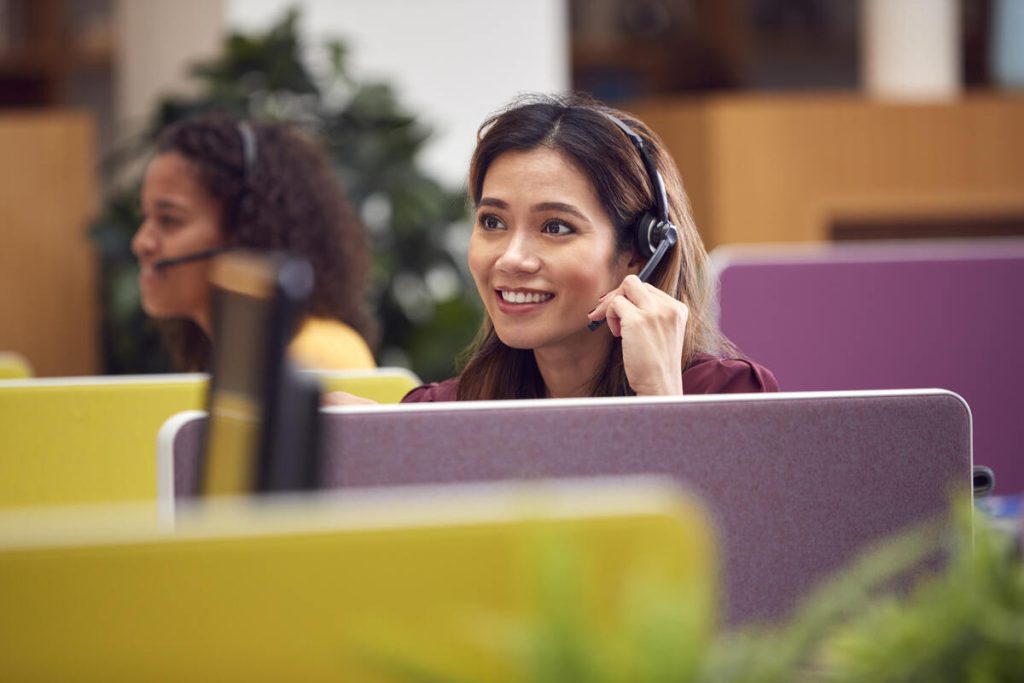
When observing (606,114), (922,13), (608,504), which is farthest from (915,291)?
(922,13)

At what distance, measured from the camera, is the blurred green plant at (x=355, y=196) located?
4047 mm

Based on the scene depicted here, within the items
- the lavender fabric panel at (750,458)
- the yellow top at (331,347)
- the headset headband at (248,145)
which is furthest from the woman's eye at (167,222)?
the lavender fabric panel at (750,458)

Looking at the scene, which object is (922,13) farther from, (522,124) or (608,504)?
(608,504)

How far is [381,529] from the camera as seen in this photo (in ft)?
2.33

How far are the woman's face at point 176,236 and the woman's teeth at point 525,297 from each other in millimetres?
827

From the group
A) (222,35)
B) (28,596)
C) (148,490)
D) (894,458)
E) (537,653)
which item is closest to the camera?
(537,653)

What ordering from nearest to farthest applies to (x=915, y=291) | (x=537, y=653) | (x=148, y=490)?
1. (x=537, y=653)
2. (x=148, y=490)
3. (x=915, y=291)

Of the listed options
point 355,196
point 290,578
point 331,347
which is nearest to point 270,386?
point 290,578

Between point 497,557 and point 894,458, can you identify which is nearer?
point 497,557

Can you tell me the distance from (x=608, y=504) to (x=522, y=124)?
122 cm

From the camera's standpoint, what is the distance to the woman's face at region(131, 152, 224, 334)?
2.56 metres

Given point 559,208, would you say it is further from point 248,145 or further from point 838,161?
point 838,161

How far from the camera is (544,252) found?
186 centimetres

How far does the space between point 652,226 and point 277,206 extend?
988 millimetres
